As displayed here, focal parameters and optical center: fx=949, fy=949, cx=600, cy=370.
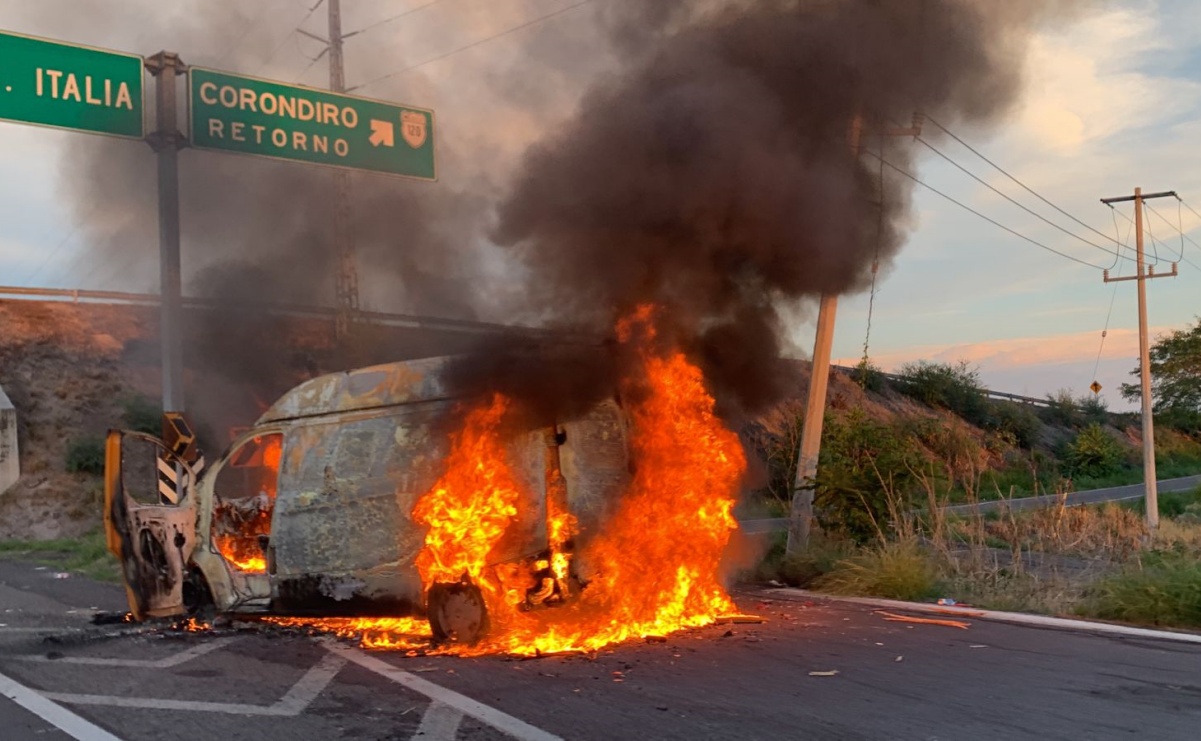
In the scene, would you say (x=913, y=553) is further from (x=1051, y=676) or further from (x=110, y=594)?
(x=110, y=594)

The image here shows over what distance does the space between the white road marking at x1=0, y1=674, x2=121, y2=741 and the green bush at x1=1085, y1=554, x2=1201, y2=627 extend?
708cm

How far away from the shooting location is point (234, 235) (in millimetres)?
17281

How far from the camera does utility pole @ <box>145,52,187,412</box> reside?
1045cm

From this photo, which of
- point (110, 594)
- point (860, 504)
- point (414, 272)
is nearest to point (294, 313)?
point (414, 272)

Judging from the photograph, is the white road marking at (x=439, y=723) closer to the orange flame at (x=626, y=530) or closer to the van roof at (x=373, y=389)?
the orange flame at (x=626, y=530)

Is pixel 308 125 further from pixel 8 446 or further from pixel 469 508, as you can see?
pixel 8 446

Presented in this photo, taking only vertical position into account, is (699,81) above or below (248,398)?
above

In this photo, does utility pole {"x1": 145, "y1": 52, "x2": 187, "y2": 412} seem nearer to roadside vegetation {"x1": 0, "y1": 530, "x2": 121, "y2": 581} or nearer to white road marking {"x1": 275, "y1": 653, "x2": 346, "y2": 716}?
roadside vegetation {"x1": 0, "y1": 530, "x2": 121, "y2": 581}

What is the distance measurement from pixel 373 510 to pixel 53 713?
2.20 m

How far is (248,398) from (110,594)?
40.0ft

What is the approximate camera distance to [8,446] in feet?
64.5

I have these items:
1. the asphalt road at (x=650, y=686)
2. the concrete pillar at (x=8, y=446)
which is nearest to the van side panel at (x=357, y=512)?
the asphalt road at (x=650, y=686)

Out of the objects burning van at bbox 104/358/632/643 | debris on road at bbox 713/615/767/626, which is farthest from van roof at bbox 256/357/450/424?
debris on road at bbox 713/615/767/626

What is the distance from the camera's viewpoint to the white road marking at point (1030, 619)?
22.2 feet
